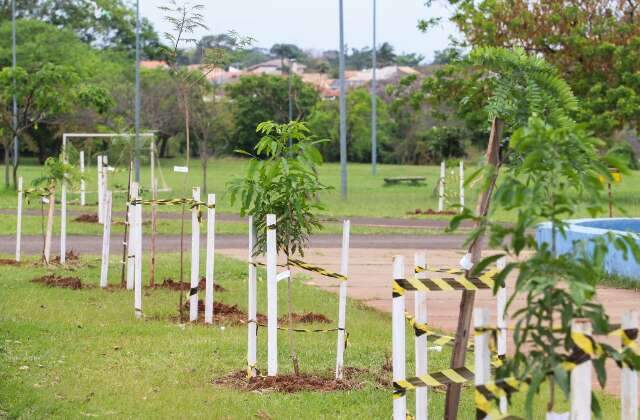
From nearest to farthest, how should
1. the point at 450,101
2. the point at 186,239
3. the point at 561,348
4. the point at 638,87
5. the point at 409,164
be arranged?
the point at 561,348 < the point at 186,239 < the point at 638,87 < the point at 450,101 < the point at 409,164

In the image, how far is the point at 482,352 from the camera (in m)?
5.21

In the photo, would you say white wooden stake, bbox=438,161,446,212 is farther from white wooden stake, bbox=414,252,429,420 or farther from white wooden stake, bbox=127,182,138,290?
white wooden stake, bbox=414,252,429,420

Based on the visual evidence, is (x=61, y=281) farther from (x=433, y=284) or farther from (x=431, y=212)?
(x=431, y=212)

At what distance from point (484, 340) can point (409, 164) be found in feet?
242

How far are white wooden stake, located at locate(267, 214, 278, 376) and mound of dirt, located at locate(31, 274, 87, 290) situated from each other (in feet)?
21.0

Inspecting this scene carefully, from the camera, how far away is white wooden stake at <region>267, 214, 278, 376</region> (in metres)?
8.87

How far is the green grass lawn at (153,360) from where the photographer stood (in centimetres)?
829

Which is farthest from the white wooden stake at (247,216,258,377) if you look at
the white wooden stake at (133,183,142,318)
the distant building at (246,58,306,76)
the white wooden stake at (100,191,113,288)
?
the distant building at (246,58,306,76)

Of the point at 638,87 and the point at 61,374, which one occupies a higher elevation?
the point at 638,87

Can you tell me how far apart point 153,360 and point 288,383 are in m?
1.59

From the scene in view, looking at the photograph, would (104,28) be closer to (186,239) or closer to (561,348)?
(186,239)

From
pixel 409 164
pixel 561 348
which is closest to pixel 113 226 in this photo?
pixel 561 348

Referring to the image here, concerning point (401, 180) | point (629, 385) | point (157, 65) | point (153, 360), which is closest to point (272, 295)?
point (153, 360)

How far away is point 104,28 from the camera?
96312mm
